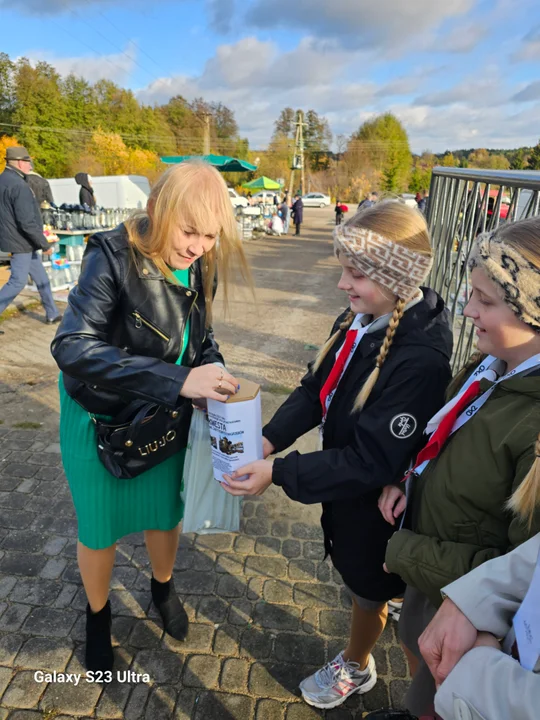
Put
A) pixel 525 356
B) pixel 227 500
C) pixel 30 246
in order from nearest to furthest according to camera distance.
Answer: pixel 525 356 < pixel 227 500 < pixel 30 246

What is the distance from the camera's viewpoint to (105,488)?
188 cm

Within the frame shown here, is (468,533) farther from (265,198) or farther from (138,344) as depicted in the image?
(265,198)

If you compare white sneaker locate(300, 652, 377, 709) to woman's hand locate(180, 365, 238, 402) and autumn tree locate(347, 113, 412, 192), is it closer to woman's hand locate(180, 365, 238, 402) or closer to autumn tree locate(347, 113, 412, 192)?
woman's hand locate(180, 365, 238, 402)

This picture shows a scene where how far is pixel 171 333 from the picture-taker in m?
1.76

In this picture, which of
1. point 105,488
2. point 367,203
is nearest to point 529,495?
point 105,488

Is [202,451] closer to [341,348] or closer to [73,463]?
[73,463]

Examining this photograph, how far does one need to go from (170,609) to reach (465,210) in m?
2.96

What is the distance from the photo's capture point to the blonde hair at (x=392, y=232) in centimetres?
150

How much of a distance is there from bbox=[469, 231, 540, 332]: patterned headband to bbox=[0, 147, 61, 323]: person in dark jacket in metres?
6.13

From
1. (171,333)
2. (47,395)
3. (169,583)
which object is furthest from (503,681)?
(47,395)

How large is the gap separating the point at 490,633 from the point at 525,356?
2.19ft

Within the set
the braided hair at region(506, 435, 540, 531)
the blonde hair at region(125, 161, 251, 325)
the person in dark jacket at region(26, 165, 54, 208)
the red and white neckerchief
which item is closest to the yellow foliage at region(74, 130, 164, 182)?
the person in dark jacket at region(26, 165, 54, 208)

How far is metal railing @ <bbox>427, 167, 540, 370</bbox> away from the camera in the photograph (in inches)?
86.4

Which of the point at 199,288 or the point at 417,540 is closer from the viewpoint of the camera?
the point at 417,540
